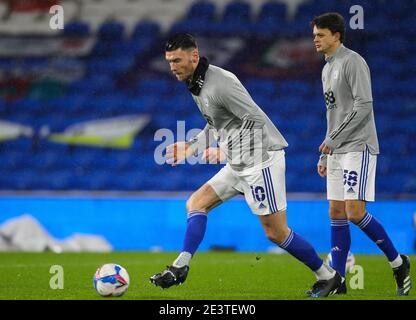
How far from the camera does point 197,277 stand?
7.39 meters

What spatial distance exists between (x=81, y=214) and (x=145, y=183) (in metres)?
2.07

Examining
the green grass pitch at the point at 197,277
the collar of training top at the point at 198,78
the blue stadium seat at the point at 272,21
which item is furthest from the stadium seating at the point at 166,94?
the collar of training top at the point at 198,78

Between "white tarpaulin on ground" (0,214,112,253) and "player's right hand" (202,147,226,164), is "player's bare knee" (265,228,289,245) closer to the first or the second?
"player's right hand" (202,147,226,164)

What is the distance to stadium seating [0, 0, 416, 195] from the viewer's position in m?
12.8

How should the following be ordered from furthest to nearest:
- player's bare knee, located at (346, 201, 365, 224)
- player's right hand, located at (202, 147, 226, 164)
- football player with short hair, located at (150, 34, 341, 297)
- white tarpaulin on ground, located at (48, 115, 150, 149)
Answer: white tarpaulin on ground, located at (48, 115, 150, 149) < player's bare knee, located at (346, 201, 365, 224) < player's right hand, located at (202, 147, 226, 164) < football player with short hair, located at (150, 34, 341, 297)

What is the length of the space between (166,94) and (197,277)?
21.6ft

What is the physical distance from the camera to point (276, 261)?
366 inches

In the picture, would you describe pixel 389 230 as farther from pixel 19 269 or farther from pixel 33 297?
pixel 33 297

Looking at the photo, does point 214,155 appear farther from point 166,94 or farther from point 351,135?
point 166,94

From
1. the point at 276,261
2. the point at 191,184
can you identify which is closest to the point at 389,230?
the point at 276,261

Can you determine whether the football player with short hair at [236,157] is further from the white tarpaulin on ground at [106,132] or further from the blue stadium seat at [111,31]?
the blue stadium seat at [111,31]

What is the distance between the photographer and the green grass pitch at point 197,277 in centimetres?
587

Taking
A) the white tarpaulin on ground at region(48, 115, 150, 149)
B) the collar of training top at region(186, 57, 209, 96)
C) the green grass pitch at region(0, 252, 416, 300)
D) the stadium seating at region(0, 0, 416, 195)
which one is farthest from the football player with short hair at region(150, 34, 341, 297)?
the white tarpaulin on ground at region(48, 115, 150, 149)

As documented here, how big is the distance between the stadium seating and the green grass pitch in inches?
103
